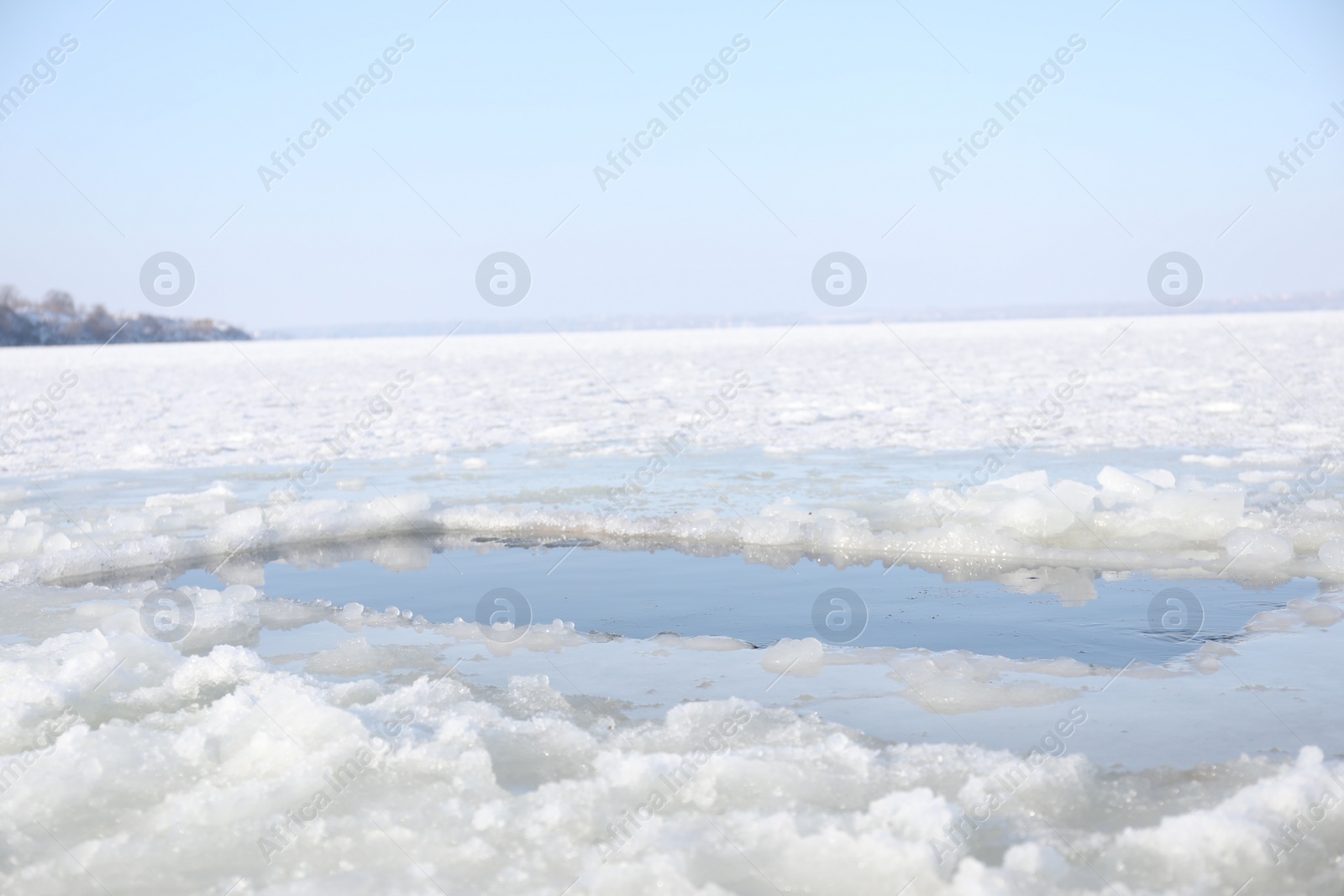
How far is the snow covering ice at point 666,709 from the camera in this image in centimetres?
260

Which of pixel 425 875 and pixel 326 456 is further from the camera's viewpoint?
pixel 326 456

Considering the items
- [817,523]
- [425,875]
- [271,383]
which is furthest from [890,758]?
[271,383]

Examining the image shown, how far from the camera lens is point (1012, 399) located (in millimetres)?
13742

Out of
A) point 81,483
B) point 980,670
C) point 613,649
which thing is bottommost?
point 81,483

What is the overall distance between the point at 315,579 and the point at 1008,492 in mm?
4399

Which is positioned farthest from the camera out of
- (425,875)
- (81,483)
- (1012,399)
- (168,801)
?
(1012,399)

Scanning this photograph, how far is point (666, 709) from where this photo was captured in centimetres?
357

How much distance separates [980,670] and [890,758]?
2.92ft

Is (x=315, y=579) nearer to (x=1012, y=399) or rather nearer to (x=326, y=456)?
(x=326, y=456)

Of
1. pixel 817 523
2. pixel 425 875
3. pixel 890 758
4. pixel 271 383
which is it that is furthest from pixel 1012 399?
pixel 271 383

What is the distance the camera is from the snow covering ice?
2596 mm

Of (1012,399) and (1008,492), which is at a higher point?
(1012,399)

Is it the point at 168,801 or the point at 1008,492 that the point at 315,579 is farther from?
the point at 1008,492

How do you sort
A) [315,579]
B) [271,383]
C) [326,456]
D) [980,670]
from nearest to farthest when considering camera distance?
1. [980,670]
2. [315,579]
3. [326,456]
4. [271,383]
